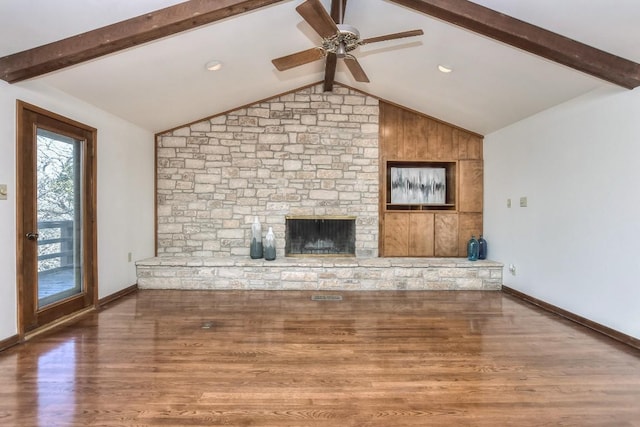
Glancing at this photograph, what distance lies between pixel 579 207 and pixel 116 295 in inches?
208

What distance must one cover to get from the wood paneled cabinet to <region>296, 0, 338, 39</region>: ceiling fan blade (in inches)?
114

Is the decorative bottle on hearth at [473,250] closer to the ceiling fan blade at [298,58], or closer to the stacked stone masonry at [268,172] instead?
the stacked stone masonry at [268,172]

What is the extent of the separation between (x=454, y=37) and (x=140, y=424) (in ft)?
12.3

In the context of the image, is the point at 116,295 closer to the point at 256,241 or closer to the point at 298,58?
the point at 256,241

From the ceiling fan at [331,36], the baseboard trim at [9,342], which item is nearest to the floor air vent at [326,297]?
the ceiling fan at [331,36]

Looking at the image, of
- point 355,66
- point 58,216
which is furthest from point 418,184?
point 58,216

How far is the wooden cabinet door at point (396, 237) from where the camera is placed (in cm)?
548

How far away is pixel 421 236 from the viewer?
18.0ft

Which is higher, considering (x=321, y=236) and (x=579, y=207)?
(x=579, y=207)

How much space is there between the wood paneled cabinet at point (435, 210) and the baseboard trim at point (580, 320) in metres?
1.17

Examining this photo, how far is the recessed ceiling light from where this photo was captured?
3.73 metres

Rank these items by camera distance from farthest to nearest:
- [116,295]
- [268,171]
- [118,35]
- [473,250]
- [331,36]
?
[268,171] → [473,250] → [116,295] → [331,36] → [118,35]

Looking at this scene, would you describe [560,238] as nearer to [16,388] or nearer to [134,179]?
[16,388]

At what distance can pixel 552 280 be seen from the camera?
393 cm
